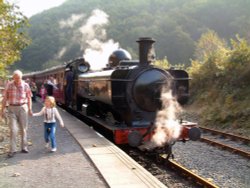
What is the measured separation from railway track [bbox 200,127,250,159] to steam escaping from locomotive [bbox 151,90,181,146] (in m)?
1.64

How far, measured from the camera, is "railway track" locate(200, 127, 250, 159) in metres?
8.47

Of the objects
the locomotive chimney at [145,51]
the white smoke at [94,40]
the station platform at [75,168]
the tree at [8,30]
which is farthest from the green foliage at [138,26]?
the station platform at [75,168]

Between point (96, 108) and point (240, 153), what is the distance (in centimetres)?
464

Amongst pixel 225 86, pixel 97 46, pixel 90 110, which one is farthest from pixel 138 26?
pixel 90 110

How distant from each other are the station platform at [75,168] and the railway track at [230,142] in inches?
120

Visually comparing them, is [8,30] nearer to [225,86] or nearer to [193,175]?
[193,175]

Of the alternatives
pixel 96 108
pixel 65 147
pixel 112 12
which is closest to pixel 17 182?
pixel 65 147

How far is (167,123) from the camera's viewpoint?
7852mm

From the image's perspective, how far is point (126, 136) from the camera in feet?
25.2

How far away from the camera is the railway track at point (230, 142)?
847cm

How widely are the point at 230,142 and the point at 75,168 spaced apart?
5.60 meters

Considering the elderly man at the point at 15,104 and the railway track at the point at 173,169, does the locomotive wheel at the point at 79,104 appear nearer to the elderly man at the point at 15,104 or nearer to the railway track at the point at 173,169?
the railway track at the point at 173,169

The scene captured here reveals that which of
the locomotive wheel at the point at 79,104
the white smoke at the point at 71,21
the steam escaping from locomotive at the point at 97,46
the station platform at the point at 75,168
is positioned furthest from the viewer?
the white smoke at the point at 71,21

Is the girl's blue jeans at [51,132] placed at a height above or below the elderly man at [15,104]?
below
